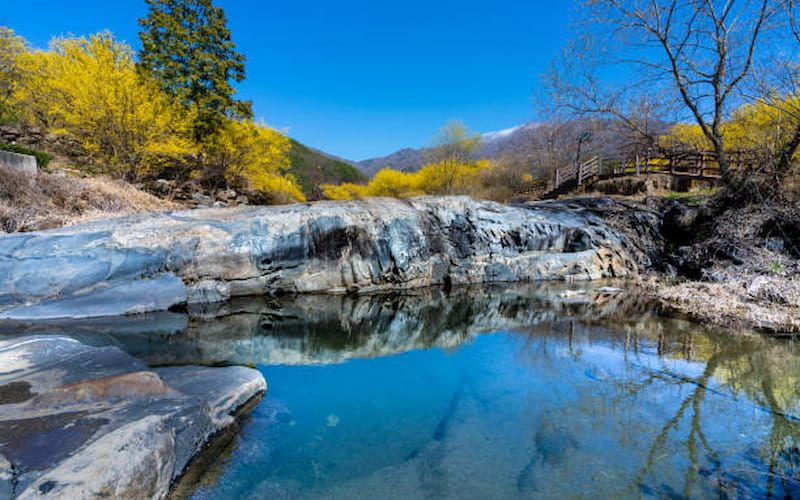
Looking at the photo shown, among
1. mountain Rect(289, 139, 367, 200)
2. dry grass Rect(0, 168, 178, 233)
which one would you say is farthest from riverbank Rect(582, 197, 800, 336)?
mountain Rect(289, 139, 367, 200)

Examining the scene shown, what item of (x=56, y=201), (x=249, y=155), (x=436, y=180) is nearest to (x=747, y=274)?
(x=56, y=201)

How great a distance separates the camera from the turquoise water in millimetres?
2295

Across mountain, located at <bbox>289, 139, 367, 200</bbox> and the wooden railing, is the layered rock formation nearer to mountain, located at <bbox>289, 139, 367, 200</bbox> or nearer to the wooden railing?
the wooden railing

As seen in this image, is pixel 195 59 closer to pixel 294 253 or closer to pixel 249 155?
pixel 249 155

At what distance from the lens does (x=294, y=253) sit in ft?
28.1

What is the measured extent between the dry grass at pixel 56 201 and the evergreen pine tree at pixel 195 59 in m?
9.83

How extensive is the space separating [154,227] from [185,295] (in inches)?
68.1

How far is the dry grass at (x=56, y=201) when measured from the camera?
9.04 metres

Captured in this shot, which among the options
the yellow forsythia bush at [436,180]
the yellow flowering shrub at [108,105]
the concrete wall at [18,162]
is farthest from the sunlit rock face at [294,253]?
the yellow forsythia bush at [436,180]

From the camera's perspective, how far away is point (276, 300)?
26.1 feet

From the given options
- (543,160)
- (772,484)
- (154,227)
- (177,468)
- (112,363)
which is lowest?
(772,484)

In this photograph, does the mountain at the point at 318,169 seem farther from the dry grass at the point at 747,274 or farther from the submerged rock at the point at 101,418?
the submerged rock at the point at 101,418

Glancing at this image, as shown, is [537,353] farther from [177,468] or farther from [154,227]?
[154,227]

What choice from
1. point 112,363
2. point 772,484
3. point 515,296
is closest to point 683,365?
point 772,484
